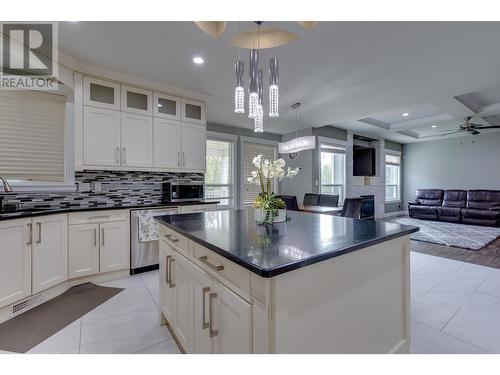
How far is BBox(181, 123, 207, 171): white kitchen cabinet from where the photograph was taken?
3.64 meters

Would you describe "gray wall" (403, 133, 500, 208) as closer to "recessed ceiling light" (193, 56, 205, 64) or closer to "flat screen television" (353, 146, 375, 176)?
"flat screen television" (353, 146, 375, 176)

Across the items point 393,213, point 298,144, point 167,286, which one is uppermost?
point 298,144

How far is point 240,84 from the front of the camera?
1.82 meters

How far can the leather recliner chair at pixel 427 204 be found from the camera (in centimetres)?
695

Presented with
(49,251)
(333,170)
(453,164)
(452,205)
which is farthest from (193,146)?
(453,164)

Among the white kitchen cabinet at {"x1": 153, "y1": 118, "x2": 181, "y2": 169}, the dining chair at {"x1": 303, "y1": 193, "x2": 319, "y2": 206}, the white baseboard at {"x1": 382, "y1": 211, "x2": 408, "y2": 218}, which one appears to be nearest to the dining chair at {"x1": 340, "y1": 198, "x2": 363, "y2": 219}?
the dining chair at {"x1": 303, "y1": 193, "x2": 319, "y2": 206}

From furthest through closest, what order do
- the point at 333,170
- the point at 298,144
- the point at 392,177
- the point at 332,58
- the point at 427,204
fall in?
the point at 392,177, the point at 427,204, the point at 333,170, the point at 298,144, the point at 332,58

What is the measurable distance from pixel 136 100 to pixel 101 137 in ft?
2.24

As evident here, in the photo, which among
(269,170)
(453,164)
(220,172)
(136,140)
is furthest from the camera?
(453,164)

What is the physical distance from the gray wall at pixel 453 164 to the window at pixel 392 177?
27 centimetres

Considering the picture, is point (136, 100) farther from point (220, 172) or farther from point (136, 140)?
point (220, 172)

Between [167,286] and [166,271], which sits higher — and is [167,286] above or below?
below

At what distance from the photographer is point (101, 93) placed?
9.78ft

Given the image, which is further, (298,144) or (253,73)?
(298,144)
